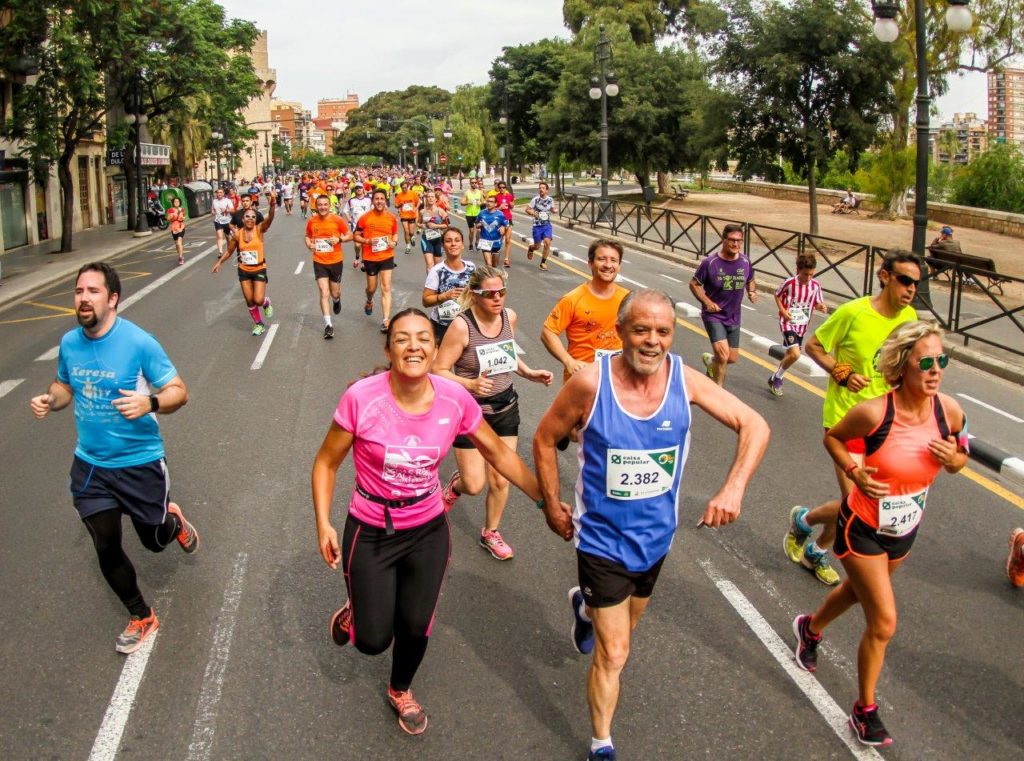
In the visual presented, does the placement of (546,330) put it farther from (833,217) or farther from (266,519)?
(833,217)

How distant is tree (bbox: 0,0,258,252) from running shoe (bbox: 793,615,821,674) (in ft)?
76.6

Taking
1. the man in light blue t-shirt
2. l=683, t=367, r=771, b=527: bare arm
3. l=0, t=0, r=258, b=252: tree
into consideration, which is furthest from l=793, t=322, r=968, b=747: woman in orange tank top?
l=0, t=0, r=258, b=252: tree

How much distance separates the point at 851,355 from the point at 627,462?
Result: 8.58 feet

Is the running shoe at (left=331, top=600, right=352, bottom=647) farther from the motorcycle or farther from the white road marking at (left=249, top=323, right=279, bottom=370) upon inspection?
the motorcycle

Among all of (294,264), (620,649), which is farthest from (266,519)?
(294,264)

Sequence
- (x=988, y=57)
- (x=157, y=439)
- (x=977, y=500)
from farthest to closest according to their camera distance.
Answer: (x=988, y=57)
(x=977, y=500)
(x=157, y=439)

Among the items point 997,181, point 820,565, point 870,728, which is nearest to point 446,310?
point 820,565

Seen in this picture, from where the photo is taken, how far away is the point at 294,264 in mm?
23000

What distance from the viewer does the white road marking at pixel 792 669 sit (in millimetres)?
4035

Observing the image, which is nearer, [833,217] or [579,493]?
[579,493]

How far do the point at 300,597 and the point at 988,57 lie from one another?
38.7 metres

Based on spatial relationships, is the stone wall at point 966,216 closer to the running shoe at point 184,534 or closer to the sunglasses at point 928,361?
the sunglasses at point 928,361

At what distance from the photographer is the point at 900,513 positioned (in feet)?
13.2

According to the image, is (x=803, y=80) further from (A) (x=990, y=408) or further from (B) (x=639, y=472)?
(B) (x=639, y=472)
